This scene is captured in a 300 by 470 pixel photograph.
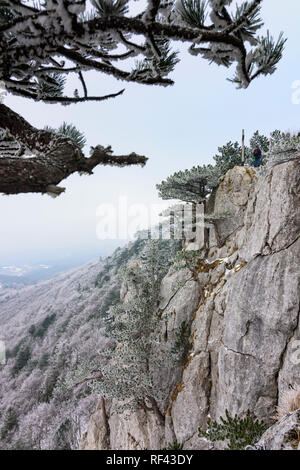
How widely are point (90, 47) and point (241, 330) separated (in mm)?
9416

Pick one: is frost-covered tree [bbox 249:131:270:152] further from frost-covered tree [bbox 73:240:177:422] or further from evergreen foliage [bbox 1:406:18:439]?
evergreen foliage [bbox 1:406:18:439]

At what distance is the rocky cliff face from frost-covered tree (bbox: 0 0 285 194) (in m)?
7.35

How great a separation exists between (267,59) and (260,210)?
8450mm

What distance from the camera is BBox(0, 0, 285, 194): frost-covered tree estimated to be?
144cm

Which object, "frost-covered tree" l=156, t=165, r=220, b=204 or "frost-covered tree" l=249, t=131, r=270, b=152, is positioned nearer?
"frost-covered tree" l=156, t=165, r=220, b=204

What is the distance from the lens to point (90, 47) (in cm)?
187

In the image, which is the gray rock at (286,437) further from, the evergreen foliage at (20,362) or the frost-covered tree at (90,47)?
the evergreen foliage at (20,362)

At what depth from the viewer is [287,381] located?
21.6ft

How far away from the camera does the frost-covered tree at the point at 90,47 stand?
4.71 feet

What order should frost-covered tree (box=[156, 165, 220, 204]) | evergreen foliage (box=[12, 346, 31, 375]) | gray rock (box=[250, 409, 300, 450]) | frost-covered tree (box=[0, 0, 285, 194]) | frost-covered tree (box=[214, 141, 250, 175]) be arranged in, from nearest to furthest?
frost-covered tree (box=[0, 0, 285, 194]) < gray rock (box=[250, 409, 300, 450]) < frost-covered tree (box=[156, 165, 220, 204]) < frost-covered tree (box=[214, 141, 250, 175]) < evergreen foliage (box=[12, 346, 31, 375])

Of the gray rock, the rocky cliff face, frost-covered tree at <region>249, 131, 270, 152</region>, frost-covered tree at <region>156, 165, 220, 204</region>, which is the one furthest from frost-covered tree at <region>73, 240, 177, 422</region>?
frost-covered tree at <region>249, 131, 270, 152</region>
